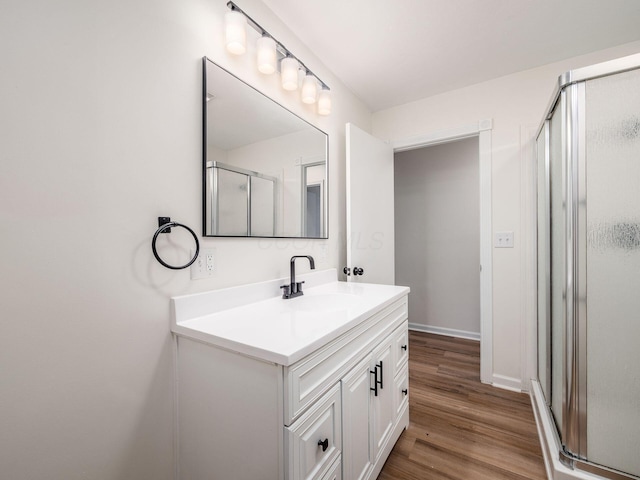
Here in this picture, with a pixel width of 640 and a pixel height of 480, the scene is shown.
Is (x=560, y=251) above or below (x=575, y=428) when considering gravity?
above

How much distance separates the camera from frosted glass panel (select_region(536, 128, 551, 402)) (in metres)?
1.63

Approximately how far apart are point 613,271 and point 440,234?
6.83 ft

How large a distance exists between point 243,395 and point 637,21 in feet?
8.77

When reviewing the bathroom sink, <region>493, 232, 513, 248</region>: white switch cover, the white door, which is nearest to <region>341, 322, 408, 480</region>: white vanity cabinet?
the bathroom sink

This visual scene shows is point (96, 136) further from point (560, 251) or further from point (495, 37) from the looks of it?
point (495, 37)

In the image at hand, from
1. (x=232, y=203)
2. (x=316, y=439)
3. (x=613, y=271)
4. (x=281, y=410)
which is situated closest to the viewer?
(x=281, y=410)

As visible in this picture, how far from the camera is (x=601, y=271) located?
3.76ft

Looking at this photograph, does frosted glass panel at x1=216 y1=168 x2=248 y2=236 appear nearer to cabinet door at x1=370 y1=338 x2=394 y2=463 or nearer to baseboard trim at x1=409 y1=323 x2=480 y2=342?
cabinet door at x1=370 y1=338 x2=394 y2=463

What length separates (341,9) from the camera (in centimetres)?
145

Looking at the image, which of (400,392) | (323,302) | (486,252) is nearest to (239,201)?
(323,302)

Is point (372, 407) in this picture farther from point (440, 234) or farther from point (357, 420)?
point (440, 234)

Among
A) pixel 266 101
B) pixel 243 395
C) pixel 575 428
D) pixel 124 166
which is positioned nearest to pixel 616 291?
pixel 575 428

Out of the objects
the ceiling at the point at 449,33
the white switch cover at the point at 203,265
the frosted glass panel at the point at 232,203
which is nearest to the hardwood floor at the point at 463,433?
the white switch cover at the point at 203,265

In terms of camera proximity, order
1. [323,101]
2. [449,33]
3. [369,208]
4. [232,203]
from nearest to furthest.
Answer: [232,203], [449,33], [323,101], [369,208]
